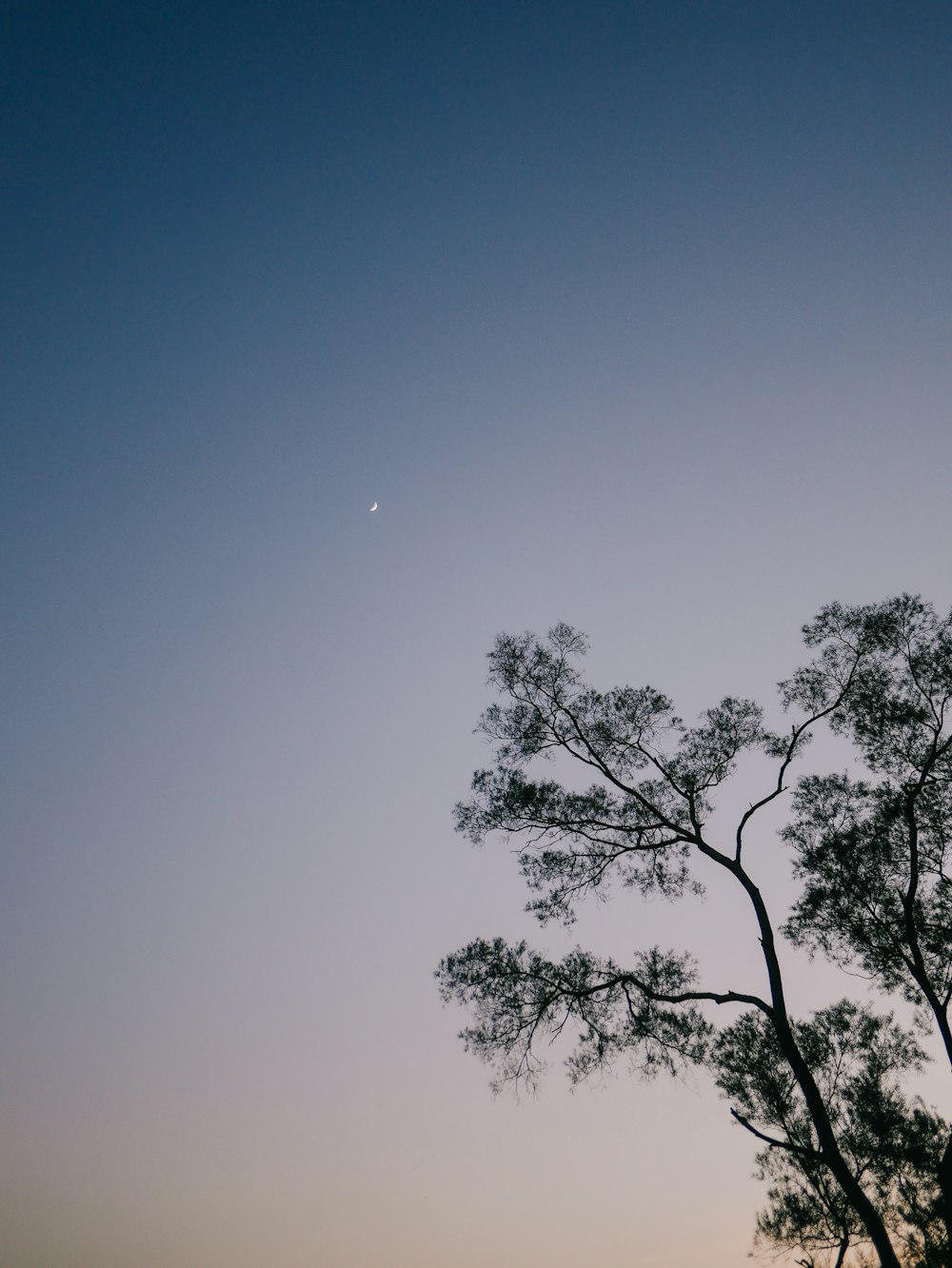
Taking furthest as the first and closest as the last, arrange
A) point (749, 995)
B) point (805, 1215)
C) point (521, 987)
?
point (805, 1215), point (521, 987), point (749, 995)

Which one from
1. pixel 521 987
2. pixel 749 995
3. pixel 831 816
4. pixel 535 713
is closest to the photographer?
pixel 749 995

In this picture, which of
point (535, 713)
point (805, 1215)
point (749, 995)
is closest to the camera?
point (749, 995)

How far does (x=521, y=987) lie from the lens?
11969 millimetres

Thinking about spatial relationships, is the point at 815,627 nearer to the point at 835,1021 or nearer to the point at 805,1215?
the point at 835,1021

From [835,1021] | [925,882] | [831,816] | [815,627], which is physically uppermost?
[815,627]

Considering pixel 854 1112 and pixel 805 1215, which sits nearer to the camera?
pixel 854 1112

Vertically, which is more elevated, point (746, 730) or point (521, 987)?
point (746, 730)

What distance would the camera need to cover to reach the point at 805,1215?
15094mm

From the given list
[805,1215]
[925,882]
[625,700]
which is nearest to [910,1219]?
[805,1215]

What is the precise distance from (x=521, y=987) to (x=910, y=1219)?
377 inches

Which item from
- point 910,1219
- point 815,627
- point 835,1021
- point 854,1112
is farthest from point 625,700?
point 910,1219

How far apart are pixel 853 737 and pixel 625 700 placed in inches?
165

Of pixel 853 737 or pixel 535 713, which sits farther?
pixel 535 713

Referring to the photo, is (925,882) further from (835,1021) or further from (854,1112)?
(854,1112)
